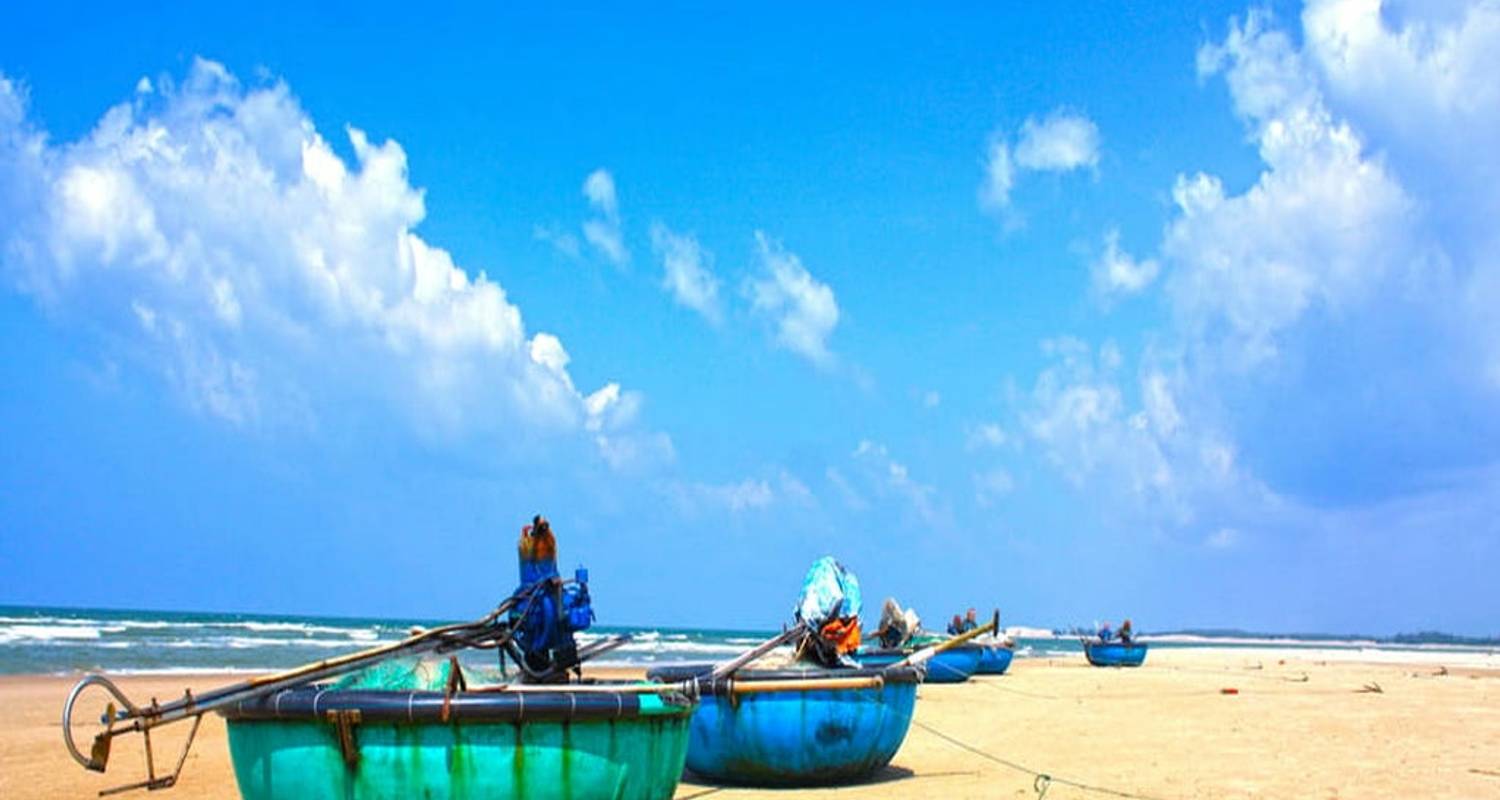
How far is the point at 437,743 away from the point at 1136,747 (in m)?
12.1

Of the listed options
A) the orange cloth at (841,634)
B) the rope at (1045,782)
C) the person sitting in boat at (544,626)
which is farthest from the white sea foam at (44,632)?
the person sitting in boat at (544,626)

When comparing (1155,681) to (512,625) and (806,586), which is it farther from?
(512,625)

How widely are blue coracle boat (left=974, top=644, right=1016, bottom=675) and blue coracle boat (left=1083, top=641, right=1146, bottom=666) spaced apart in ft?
30.8

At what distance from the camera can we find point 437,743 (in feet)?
24.5

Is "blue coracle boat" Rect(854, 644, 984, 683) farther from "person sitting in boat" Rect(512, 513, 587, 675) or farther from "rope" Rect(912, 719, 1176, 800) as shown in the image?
"person sitting in boat" Rect(512, 513, 587, 675)

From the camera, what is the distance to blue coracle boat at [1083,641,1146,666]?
47156 mm

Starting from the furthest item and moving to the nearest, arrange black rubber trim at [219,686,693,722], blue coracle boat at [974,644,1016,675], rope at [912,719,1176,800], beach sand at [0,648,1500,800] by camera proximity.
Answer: blue coracle boat at [974,644,1016,675], beach sand at [0,648,1500,800], rope at [912,719,1176,800], black rubber trim at [219,686,693,722]

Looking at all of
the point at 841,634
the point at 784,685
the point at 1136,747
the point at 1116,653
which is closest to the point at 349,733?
the point at 784,685

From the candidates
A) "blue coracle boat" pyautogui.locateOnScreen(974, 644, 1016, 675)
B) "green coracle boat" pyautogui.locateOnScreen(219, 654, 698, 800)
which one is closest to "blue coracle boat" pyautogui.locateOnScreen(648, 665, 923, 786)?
"green coracle boat" pyautogui.locateOnScreen(219, 654, 698, 800)

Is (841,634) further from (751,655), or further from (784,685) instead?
(784,685)

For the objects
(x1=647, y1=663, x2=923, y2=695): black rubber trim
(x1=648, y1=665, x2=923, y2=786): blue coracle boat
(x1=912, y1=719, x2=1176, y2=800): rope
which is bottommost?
(x1=912, y1=719, x2=1176, y2=800): rope

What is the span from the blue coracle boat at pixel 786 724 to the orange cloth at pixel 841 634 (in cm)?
61

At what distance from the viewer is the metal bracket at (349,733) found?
293 inches

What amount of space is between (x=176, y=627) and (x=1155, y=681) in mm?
58209
